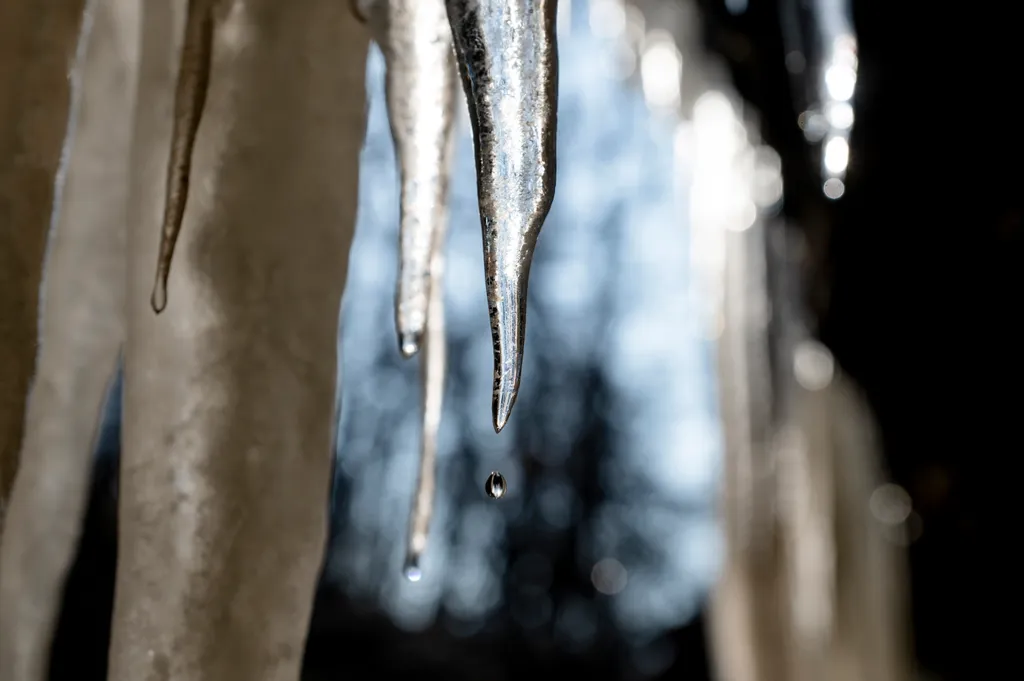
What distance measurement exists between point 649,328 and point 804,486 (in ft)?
12.5

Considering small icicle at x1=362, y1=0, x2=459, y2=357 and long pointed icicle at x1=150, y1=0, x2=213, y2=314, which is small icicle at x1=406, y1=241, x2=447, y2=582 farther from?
long pointed icicle at x1=150, y1=0, x2=213, y2=314

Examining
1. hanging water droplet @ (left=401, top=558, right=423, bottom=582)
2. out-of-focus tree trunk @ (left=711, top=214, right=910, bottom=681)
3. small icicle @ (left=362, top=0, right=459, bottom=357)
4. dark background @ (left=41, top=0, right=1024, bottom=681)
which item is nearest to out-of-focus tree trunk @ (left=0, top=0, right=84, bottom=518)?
small icicle @ (left=362, top=0, right=459, bottom=357)

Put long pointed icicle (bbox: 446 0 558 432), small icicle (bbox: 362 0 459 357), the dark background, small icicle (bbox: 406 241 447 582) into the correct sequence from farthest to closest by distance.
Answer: the dark background → small icicle (bbox: 406 241 447 582) → small icicle (bbox: 362 0 459 357) → long pointed icicle (bbox: 446 0 558 432)

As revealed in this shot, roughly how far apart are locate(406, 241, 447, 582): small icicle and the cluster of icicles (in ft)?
0.22

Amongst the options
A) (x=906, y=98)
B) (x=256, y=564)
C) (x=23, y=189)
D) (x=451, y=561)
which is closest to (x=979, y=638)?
(x=906, y=98)

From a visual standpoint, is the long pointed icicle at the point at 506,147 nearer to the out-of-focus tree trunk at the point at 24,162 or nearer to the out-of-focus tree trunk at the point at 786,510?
the out-of-focus tree trunk at the point at 24,162

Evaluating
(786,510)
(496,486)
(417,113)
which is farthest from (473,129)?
(786,510)

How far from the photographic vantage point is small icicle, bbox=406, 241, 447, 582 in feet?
1.95

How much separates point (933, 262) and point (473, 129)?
2060 millimetres

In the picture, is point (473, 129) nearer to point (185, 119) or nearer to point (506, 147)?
point (506, 147)

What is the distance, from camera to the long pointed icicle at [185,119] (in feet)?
1.35

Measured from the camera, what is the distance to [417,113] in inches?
19.7

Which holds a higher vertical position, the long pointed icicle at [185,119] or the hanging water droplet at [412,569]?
the long pointed icicle at [185,119]

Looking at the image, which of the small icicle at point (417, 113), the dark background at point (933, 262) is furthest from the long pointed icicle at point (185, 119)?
the dark background at point (933, 262)
